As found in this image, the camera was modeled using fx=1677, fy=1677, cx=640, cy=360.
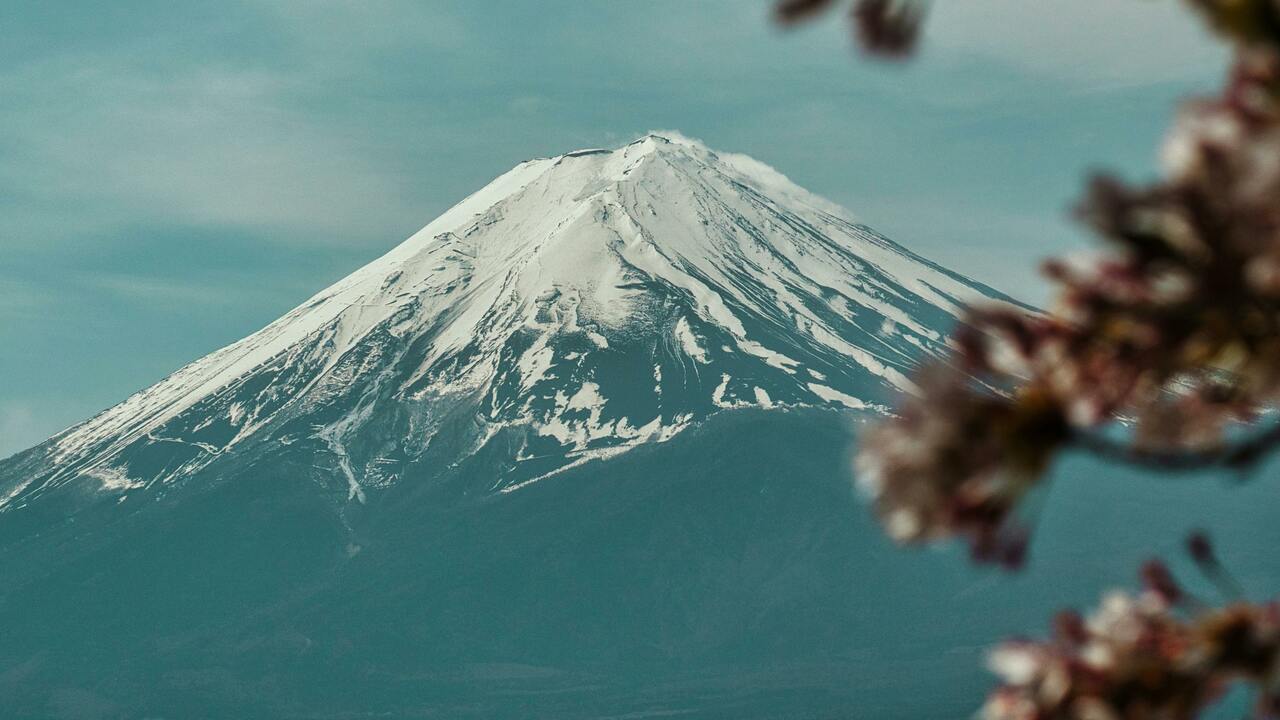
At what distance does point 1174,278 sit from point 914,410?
14.5 inches

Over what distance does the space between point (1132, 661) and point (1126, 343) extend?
2.06 ft

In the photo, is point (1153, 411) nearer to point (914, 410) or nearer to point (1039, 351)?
point (1039, 351)

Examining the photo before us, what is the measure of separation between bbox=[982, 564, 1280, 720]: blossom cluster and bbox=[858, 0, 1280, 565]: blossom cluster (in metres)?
0.31

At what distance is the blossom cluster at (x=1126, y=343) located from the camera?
6.54 feet

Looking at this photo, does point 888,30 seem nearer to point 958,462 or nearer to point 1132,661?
point 958,462

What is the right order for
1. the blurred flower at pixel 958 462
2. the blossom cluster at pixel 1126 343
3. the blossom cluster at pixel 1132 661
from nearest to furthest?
the blossom cluster at pixel 1126 343
the blurred flower at pixel 958 462
the blossom cluster at pixel 1132 661

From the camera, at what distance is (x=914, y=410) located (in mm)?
2219

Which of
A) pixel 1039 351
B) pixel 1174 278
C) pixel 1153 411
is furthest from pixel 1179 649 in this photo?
pixel 1174 278

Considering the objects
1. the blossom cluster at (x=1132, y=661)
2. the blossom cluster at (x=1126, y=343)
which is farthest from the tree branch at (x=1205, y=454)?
the blossom cluster at (x=1132, y=661)

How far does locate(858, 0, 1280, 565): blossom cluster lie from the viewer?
1994 mm

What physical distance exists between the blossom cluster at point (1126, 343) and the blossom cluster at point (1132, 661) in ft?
1.03

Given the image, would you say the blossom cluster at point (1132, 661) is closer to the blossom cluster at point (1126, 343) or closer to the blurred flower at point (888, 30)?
the blossom cluster at point (1126, 343)

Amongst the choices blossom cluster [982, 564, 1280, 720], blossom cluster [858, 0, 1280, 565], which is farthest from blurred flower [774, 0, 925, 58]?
blossom cluster [982, 564, 1280, 720]

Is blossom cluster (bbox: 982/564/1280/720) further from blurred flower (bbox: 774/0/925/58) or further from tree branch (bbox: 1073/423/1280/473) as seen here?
blurred flower (bbox: 774/0/925/58)
